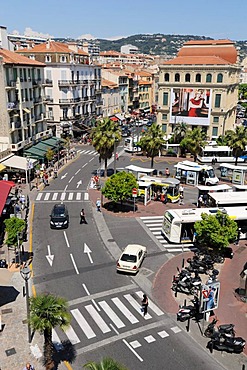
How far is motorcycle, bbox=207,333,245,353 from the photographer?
60.8 ft

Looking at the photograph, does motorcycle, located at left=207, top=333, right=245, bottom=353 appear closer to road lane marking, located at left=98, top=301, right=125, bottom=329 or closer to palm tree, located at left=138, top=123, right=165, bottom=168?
road lane marking, located at left=98, top=301, right=125, bottom=329

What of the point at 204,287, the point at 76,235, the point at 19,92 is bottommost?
the point at 76,235

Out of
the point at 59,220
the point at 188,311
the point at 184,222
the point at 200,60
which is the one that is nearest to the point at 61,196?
the point at 59,220

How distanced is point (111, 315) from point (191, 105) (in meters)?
61.6

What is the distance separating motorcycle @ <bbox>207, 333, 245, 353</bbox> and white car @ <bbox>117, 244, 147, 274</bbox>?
26.5 feet

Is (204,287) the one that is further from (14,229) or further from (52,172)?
(52,172)

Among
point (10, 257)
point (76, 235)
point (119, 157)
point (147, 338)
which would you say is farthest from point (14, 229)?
point (119, 157)

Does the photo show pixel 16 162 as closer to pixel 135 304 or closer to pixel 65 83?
pixel 65 83

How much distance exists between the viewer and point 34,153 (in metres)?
54.1

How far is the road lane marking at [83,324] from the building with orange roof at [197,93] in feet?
199

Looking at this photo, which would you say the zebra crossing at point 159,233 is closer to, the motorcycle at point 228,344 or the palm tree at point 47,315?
the motorcycle at point 228,344

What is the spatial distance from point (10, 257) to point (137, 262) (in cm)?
945

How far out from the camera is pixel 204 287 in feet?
66.3

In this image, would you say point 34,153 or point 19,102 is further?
Answer: point 34,153
